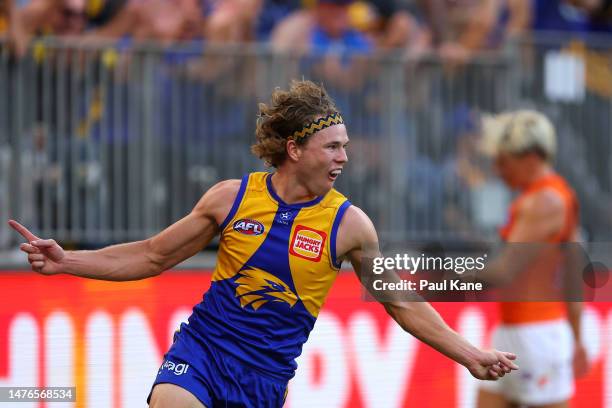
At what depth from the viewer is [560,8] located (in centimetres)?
1045

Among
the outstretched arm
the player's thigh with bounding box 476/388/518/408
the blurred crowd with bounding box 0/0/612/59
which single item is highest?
the blurred crowd with bounding box 0/0/612/59

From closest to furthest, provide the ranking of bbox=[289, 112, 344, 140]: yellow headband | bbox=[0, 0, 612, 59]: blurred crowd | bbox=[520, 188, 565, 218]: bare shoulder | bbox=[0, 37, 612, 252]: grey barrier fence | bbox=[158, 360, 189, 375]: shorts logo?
bbox=[158, 360, 189, 375]: shorts logo
bbox=[289, 112, 344, 140]: yellow headband
bbox=[520, 188, 565, 218]: bare shoulder
bbox=[0, 37, 612, 252]: grey barrier fence
bbox=[0, 0, 612, 59]: blurred crowd

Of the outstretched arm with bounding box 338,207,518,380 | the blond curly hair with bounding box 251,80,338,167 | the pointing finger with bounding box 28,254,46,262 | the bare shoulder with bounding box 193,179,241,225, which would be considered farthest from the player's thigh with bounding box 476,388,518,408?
the pointing finger with bounding box 28,254,46,262

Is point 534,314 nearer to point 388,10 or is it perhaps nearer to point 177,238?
point 177,238

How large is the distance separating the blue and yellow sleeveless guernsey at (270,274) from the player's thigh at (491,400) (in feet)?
6.51

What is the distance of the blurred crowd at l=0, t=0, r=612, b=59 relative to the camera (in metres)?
8.38

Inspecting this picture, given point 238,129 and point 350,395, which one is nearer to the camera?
point 350,395

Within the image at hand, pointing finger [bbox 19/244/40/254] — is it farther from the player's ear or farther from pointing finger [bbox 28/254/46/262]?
the player's ear

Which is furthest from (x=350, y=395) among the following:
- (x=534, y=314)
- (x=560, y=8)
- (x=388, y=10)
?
(x=560, y=8)

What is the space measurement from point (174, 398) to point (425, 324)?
1.27 metres

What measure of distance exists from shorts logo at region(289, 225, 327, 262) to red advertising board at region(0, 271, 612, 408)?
1.83m

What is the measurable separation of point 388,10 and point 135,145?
9.59 ft

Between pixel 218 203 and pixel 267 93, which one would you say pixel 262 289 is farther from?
pixel 267 93

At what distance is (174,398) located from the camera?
5.02m
